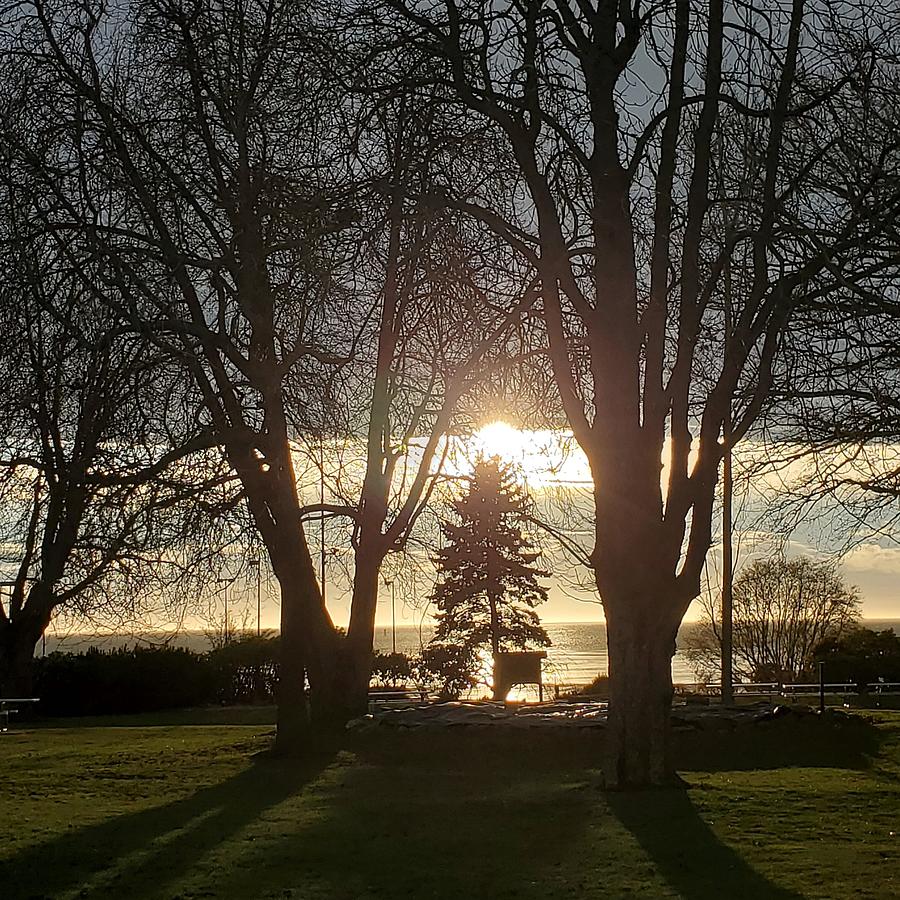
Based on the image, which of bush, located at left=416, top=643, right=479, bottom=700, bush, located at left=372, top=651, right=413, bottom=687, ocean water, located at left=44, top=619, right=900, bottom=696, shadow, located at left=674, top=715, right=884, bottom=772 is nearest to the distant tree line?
shadow, located at left=674, top=715, right=884, bottom=772

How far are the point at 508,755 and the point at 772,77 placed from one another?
825 cm

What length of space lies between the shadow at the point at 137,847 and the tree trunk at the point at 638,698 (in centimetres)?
300

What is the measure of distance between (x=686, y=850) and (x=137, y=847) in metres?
3.74

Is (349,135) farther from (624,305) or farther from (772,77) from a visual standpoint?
(772,77)

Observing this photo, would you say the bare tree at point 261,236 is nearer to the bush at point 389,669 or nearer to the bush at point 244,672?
the bush at point 244,672

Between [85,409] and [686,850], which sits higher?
[85,409]

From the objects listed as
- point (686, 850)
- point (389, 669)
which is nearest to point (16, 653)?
point (389, 669)

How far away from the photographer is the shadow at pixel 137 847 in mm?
7660

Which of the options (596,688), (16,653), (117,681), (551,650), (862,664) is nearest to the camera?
(16,653)

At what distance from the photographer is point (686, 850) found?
8055 millimetres

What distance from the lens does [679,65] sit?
10266 mm

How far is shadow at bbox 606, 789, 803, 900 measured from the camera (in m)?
6.95

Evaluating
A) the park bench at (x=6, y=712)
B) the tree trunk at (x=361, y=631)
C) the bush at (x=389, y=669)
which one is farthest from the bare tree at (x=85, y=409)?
the bush at (x=389, y=669)

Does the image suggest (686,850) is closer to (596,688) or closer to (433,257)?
(433,257)
